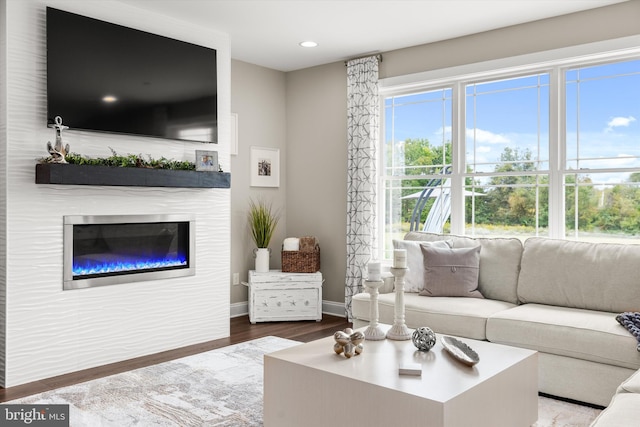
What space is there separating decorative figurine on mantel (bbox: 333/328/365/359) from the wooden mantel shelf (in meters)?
2.01

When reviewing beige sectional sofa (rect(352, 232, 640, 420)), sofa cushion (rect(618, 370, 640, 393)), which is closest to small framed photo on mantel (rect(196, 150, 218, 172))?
beige sectional sofa (rect(352, 232, 640, 420))

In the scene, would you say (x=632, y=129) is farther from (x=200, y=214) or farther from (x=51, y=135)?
(x=51, y=135)

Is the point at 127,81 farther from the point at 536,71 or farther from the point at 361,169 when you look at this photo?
the point at 536,71

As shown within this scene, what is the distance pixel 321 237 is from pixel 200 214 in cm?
157

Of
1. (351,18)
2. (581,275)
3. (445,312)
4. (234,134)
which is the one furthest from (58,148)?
(581,275)

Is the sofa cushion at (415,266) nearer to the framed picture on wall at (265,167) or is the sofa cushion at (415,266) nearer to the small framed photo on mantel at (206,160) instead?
the small framed photo on mantel at (206,160)

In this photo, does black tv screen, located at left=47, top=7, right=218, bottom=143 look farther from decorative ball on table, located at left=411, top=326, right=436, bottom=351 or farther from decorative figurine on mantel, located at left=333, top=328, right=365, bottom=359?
decorative ball on table, located at left=411, top=326, right=436, bottom=351

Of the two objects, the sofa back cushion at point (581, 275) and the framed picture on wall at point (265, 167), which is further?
the framed picture on wall at point (265, 167)

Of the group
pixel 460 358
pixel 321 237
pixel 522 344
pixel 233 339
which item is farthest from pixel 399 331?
pixel 321 237

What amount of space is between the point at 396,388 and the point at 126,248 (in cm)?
Answer: 256

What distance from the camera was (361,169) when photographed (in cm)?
508

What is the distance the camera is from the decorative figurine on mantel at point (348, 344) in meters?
2.43

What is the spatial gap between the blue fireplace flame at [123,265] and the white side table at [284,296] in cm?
94

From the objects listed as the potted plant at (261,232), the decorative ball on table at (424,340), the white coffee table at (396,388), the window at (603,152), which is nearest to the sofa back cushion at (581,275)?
the window at (603,152)
